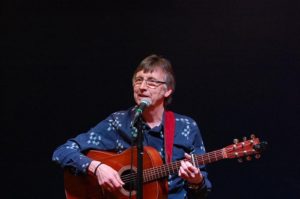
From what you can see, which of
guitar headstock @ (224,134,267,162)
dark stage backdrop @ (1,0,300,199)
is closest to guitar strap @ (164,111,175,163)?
guitar headstock @ (224,134,267,162)

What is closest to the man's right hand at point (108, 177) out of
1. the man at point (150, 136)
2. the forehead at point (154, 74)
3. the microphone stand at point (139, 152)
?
the man at point (150, 136)

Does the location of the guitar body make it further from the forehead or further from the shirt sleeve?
the forehead

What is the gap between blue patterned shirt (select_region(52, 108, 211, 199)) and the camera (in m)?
2.46

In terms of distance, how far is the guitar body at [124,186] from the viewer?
234cm

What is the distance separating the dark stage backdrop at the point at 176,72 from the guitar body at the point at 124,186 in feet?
2.77

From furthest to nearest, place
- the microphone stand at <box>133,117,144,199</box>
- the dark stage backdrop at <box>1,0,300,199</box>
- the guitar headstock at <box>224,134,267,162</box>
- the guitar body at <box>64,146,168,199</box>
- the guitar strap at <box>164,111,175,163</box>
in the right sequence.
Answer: the dark stage backdrop at <box>1,0,300,199</box>
the guitar strap at <box>164,111,175,163</box>
the guitar body at <box>64,146,168,199</box>
the guitar headstock at <box>224,134,267,162</box>
the microphone stand at <box>133,117,144,199</box>

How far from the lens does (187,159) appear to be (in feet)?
7.57

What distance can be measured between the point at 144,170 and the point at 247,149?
54cm

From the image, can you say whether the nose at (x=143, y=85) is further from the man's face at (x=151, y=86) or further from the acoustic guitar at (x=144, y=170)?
the acoustic guitar at (x=144, y=170)

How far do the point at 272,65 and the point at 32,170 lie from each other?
1.86 metres

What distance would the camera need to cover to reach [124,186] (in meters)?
2.39

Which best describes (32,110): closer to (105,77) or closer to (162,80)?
(105,77)

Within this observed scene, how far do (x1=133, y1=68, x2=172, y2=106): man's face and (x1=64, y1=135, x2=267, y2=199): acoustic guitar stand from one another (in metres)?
0.27

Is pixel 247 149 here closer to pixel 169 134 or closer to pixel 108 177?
pixel 169 134
